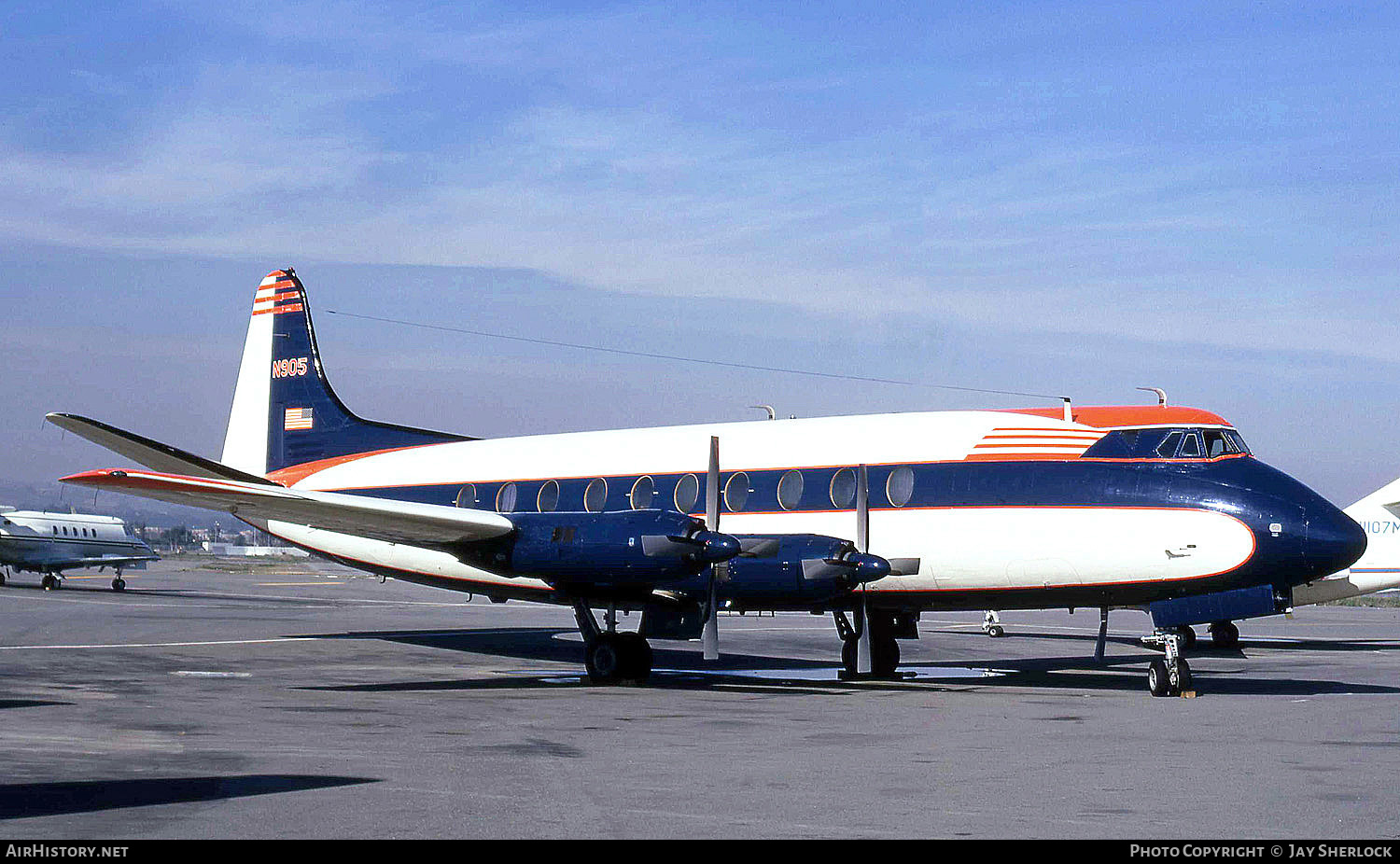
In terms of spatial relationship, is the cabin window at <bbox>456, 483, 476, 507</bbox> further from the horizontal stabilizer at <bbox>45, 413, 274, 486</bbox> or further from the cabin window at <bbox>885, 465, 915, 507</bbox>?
the cabin window at <bbox>885, 465, 915, 507</bbox>

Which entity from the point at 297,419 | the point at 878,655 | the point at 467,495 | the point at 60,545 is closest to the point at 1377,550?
the point at 878,655

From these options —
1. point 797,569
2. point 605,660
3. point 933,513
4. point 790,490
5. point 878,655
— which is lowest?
point 878,655

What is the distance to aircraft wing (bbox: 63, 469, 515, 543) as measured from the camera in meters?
18.6

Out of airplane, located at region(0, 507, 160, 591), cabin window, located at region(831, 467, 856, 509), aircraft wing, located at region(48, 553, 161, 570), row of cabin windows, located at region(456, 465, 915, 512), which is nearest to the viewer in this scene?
row of cabin windows, located at region(456, 465, 915, 512)

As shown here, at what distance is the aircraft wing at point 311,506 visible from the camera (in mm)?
18562

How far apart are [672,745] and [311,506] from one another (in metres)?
8.20

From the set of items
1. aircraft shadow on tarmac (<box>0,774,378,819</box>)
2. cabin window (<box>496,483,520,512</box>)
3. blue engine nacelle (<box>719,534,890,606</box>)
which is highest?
cabin window (<box>496,483,520,512</box>)

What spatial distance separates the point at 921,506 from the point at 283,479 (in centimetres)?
1449

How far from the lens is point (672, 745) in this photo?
1309 centimetres

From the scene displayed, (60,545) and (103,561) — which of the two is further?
(103,561)

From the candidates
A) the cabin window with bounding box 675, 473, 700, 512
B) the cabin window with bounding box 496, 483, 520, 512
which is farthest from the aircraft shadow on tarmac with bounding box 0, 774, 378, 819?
the cabin window with bounding box 496, 483, 520, 512

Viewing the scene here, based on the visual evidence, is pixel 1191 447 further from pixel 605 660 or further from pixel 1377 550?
pixel 1377 550

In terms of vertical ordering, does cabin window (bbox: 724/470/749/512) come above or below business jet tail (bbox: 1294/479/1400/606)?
above

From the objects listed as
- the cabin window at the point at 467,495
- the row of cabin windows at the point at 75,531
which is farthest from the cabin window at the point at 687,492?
the row of cabin windows at the point at 75,531
